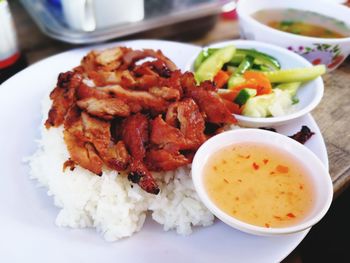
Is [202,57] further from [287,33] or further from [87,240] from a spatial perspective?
[87,240]

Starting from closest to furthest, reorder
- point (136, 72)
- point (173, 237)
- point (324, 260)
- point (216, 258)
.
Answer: point (216, 258), point (173, 237), point (136, 72), point (324, 260)

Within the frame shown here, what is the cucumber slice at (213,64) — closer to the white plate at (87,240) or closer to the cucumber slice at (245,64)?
the cucumber slice at (245,64)

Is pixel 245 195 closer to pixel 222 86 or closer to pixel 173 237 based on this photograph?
pixel 173 237

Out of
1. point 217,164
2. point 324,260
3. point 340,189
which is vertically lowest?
point 324,260

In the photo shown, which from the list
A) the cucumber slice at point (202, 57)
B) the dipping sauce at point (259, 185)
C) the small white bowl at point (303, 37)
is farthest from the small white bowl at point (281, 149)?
the small white bowl at point (303, 37)

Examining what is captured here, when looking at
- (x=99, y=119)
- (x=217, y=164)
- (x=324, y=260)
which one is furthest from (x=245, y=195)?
(x=324, y=260)

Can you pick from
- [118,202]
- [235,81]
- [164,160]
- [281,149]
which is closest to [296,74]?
[235,81]
